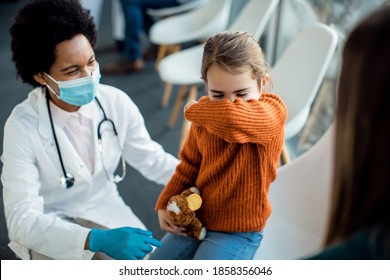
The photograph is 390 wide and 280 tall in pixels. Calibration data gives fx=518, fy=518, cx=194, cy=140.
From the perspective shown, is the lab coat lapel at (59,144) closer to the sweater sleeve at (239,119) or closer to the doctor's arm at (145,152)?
the doctor's arm at (145,152)

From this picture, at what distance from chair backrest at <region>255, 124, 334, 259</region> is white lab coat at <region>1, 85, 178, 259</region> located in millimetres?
395

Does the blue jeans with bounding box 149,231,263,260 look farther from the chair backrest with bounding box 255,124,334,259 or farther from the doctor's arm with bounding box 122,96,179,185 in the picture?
the doctor's arm with bounding box 122,96,179,185

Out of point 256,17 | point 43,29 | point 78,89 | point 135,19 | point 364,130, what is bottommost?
point 135,19

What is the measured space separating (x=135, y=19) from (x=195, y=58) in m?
0.90

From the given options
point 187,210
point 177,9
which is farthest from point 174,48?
point 187,210

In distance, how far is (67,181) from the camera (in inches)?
65.7

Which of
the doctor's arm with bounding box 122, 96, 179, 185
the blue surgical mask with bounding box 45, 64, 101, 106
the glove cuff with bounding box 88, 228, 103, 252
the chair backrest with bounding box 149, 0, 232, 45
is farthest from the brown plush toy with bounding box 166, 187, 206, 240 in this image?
the chair backrest with bounding box 149, 0, 232, 45

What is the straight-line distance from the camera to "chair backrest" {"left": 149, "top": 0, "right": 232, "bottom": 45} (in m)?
3.07

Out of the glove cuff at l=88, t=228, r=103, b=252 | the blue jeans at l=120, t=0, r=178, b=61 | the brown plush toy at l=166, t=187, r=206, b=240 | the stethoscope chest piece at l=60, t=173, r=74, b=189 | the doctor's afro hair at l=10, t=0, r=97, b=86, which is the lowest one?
the blue jeans at l=120, t=0, r=178, b=61

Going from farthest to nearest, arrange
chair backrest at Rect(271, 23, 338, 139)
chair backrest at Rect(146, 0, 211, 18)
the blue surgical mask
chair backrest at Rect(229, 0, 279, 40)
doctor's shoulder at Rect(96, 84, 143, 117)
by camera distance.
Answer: chair backrest at Rect(146, 0, 211, 18) → chair backrest at Rect(229, 0, 279, 40) → chair backrest at Rect(271, 23, 338, 139) → doctor's shoulder at Rect(96, 84, 143, 117) → the blue surgical mask

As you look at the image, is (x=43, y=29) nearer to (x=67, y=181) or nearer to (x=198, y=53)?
(x=67, y=181)
